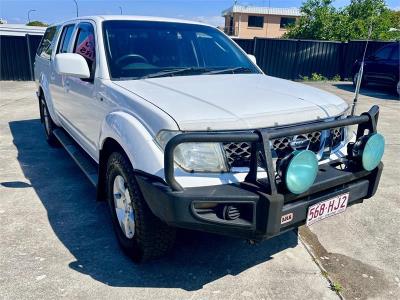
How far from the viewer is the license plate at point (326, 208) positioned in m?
2.40

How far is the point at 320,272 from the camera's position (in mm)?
2791

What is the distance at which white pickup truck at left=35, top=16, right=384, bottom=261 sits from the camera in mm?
2143

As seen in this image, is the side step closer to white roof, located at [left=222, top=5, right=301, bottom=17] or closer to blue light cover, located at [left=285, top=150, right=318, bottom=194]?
blue light cover, located at [left=285, top=150, right=318, bottom=194]

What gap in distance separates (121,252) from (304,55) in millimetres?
13874

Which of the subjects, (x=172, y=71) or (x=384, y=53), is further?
(x=384, y=53)

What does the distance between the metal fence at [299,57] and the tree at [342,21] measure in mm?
3750

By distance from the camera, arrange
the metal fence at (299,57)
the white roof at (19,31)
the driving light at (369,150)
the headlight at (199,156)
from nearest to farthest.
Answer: the headlight at (199,156)
the driving light at (369,150)
the white roof at (19,31)
the metal fence at (299,57)

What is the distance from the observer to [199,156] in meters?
2.28

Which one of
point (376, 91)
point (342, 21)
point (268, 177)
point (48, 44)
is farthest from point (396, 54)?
point (268, 177)

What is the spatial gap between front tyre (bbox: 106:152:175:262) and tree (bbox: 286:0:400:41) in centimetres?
1842

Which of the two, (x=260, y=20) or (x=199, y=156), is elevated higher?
(x=260, y=20)

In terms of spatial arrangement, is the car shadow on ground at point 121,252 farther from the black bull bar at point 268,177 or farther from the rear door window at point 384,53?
the rear door window at point 384,53

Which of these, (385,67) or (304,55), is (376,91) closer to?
(385,67)

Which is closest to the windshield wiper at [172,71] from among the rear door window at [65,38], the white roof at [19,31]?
the rear door window at [65,38]
